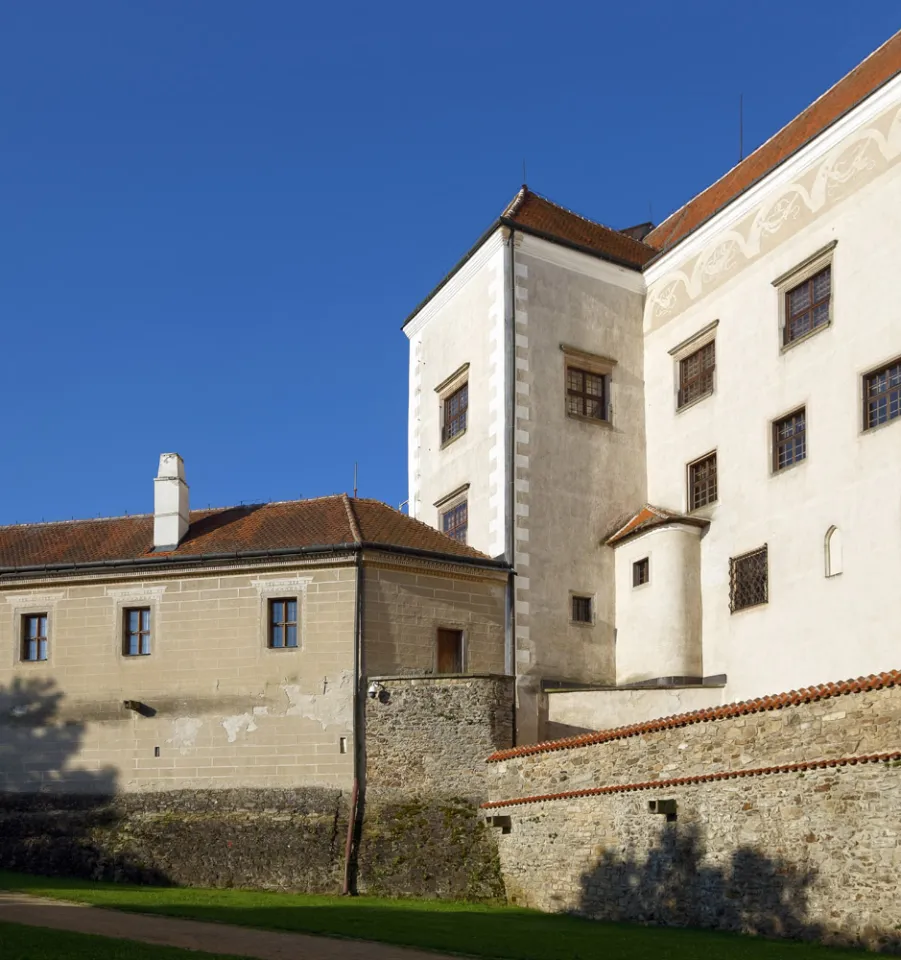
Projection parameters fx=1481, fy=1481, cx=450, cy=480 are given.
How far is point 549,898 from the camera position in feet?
87.3

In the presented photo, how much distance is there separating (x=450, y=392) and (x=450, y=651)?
8.19 metres

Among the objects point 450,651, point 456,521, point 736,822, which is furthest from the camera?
point 456,521

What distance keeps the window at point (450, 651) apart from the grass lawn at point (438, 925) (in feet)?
18.4

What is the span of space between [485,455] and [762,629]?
7.98m

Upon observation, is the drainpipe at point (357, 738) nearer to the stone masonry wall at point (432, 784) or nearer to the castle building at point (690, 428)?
the stone masonry wall at point (432, 784)

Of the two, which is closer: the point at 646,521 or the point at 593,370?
the point at 646,521

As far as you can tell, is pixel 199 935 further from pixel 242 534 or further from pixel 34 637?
pixel 34 637

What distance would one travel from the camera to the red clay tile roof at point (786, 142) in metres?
32.6

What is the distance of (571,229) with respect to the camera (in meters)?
37.6

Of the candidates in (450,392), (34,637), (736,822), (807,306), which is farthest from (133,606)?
(807,306)

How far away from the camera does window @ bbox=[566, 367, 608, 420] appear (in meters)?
35.6

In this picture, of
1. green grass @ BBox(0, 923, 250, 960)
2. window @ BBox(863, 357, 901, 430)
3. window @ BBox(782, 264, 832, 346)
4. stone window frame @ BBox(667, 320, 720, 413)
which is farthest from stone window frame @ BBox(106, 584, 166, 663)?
window @ BBox(863, 357, 901, 430)

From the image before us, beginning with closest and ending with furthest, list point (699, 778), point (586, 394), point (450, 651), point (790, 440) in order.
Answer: point (699, 778)
point (790, 440)
point (450, 651)
point (586, 394)

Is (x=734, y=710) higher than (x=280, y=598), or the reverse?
(x=280, y=598)
